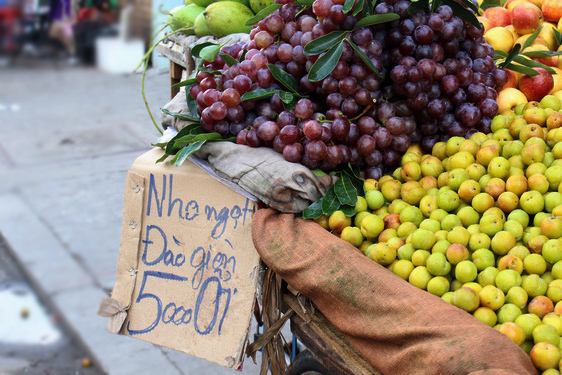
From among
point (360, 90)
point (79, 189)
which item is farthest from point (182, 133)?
point (79, 189)

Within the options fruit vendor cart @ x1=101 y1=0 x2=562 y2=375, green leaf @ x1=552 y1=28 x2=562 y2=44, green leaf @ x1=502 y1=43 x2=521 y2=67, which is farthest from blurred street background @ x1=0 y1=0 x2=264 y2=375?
green leaf @ x1=552 y1=28 x2=562 y2=44

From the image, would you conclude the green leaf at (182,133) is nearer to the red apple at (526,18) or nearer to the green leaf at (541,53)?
the green leaf at (541,53)

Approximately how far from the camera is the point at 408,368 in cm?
128

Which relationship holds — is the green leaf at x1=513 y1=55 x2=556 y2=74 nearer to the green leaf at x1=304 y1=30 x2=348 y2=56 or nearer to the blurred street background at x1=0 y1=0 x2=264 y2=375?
the green leaf at x1=304 y1=30 x2=348 y2=56

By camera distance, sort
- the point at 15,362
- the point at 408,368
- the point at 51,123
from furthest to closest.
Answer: the point at 51,123
the point at 15,362
the point at 408,368

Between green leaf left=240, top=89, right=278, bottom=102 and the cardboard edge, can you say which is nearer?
green leaf left=240, top=89, right=278, bottom=102

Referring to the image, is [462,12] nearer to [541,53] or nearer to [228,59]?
[541,53]

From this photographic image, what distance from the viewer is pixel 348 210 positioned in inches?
65.5

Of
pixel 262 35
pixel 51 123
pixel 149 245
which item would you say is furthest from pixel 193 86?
pixel 51 123

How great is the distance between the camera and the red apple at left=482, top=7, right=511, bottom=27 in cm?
230

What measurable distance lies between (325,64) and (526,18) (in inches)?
40.5

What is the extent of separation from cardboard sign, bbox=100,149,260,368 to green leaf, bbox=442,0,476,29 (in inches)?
35.4

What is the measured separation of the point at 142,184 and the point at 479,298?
1.14 m

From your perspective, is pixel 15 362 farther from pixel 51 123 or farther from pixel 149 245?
pixel 51 123
